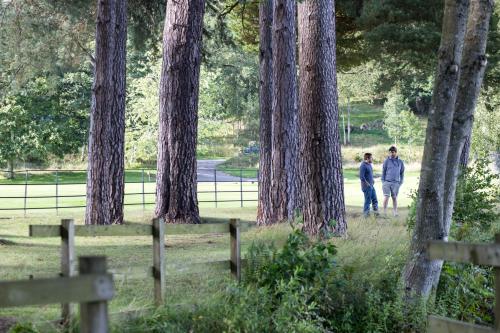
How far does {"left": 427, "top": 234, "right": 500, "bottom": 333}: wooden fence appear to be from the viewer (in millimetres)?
5113

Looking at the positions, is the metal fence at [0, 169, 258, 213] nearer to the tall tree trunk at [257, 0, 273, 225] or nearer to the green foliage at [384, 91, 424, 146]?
the tall tree trunk at [257, 0, 273, 225]

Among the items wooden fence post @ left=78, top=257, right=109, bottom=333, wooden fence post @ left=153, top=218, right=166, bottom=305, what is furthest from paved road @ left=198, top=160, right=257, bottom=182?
wooden fence post @ left=78, top=257, right=109, bottom=333

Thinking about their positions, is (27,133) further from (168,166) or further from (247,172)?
(168,166)

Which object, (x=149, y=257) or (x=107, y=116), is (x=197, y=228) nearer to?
(x=149, y=257)

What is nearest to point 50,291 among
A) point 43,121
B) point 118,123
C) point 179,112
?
point 179,112

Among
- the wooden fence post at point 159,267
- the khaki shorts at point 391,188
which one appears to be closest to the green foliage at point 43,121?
the khaki shorts at point 391,188

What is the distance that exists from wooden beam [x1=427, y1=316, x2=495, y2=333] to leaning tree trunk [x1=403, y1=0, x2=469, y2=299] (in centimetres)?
387

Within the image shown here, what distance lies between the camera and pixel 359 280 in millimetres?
9211

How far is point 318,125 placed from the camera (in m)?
13.9

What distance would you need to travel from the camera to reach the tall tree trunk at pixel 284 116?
60.0 ft

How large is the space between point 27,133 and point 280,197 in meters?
41.2

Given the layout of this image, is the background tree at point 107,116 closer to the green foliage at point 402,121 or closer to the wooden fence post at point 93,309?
the wooden fence post at point 93,309

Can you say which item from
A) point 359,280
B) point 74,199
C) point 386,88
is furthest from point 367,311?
point 74,199

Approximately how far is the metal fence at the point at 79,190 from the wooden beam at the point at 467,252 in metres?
17.3
